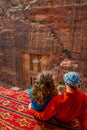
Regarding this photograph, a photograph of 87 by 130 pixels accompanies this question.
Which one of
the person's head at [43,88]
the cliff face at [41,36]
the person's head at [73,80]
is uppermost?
the person's head at [73,80]

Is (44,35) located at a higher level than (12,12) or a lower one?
lower

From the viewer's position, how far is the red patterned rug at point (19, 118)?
150 inches

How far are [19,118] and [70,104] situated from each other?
4.88 ft

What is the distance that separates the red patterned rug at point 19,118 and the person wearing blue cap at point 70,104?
0.88 feet

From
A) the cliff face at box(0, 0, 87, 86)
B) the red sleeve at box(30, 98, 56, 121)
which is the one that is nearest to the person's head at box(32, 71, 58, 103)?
the red sleeve at box(30, 98, 56, 121)

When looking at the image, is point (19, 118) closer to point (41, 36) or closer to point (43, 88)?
point (43, 88)

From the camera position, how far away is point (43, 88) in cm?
351

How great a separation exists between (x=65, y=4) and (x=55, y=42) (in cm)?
298

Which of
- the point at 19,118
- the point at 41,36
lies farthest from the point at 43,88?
the point at 41,36

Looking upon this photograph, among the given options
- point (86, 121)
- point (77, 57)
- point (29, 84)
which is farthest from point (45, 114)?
point (29, 84)

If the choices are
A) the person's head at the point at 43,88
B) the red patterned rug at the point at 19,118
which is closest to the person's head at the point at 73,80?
the person's head at the point at 43,88

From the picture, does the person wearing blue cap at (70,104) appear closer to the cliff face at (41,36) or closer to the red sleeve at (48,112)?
the red sleeve at (48,112)

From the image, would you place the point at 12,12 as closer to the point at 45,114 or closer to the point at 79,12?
the point at 79,12

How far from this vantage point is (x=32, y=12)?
16.2 metres
